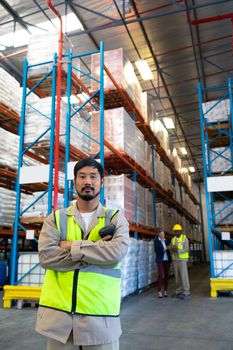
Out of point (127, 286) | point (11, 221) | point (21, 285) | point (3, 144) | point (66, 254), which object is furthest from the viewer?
point (11, 221)

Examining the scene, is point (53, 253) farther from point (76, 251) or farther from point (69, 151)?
point (69, 151)

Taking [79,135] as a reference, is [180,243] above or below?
below

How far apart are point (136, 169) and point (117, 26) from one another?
5460 millimetres

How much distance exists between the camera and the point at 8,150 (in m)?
8.09

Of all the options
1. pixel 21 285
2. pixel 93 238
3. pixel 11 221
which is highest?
pixel 11 221

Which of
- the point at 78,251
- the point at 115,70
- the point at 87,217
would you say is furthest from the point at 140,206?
the point at 78,251

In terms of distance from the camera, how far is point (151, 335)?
4340mm


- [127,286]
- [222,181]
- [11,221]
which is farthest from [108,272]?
[11,221]

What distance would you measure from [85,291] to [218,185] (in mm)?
6838

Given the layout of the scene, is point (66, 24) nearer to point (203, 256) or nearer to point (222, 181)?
point (222, 181)

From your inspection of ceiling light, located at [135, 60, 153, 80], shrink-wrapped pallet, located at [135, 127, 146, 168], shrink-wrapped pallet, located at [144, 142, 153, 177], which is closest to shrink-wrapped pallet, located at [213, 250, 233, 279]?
shrink-wrapped pallet, located at [135, 127, 146, 168]

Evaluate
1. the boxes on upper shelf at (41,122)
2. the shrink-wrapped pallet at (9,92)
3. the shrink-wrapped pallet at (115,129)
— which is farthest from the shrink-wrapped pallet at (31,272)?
the shrink-wrapped pallet at (9,92)

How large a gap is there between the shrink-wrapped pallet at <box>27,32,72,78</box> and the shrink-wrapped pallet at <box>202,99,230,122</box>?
169 inches

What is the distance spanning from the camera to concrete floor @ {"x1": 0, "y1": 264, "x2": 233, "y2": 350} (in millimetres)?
3932
